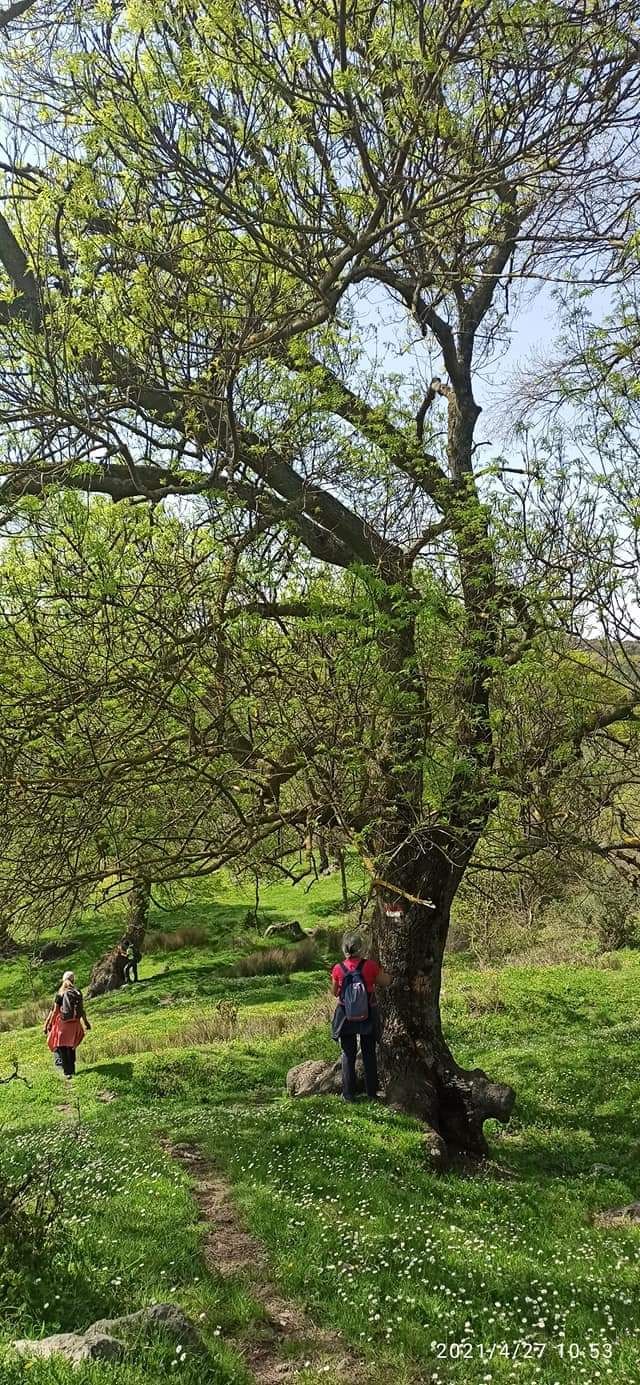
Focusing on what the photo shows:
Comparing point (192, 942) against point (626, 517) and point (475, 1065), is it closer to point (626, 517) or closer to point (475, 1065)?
point (475, 1065)

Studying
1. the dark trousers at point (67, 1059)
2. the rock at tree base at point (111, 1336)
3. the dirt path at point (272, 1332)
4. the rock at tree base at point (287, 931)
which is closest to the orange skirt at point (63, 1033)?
the dark trousers at point (67, 1059)

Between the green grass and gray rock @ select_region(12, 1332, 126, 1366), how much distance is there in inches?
5.7

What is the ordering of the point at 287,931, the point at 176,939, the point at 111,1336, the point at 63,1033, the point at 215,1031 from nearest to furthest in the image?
the point at 111,1336, the point at 63,1033, the point at 215,1031, the point at 287,931, the point at 176,939

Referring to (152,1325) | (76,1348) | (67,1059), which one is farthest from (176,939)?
(76,1348)

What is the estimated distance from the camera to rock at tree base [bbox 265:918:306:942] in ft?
89.4

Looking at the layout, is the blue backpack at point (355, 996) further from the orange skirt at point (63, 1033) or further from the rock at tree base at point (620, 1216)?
the orange skirt at point (63, 1033)

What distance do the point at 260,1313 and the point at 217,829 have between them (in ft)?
12.4

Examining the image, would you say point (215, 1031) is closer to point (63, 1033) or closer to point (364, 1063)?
point (63, 1033)

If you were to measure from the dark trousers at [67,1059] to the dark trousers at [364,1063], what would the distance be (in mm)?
5973

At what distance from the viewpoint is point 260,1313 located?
5.28 metres

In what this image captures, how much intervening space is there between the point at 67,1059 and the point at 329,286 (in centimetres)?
1255

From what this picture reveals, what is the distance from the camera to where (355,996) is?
8.95 metres

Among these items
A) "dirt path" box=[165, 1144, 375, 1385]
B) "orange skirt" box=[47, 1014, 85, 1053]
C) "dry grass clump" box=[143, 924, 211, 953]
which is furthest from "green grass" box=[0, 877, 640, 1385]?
"dry grass clump" box=[143, 924, 211, 953]

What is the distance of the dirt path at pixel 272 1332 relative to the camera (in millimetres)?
4684
